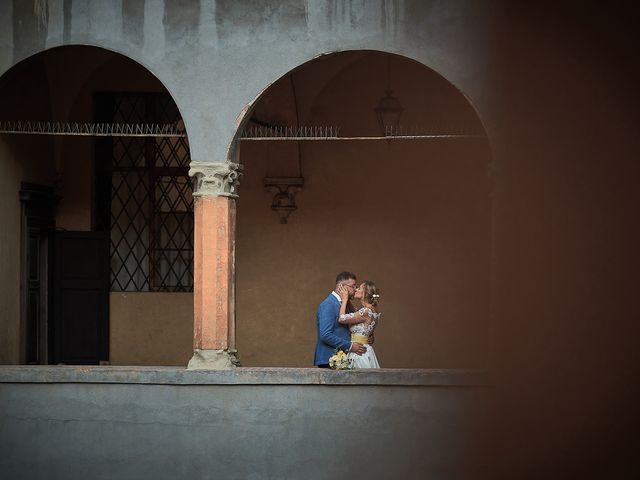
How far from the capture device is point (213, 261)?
975 cm

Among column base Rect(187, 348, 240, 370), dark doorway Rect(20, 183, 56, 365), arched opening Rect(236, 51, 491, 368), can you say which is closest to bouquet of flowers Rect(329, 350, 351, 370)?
column base Rect(187, 348, 240, 370)

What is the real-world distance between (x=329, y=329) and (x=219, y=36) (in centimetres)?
305

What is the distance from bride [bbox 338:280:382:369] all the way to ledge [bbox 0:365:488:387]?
1.77ft

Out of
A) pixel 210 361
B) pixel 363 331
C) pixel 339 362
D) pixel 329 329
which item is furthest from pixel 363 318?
pixel 210 361

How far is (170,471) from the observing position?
30.7 feet

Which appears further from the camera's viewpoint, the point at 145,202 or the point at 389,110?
the point at 145,202

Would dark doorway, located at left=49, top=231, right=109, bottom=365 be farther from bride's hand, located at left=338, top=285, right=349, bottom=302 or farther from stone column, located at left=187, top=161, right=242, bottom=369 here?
bride's hand, located at left=338, top=285, right=349, bottom=302

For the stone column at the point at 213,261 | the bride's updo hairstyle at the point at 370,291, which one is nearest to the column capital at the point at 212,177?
the stone column at the point at 213,261

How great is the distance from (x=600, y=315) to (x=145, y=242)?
37.7 ft

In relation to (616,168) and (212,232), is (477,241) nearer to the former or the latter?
(212,232)

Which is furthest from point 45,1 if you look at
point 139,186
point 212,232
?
point 139,186

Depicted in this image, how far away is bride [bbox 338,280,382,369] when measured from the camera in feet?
32.0

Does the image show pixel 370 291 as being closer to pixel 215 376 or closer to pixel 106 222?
pixel 215 376

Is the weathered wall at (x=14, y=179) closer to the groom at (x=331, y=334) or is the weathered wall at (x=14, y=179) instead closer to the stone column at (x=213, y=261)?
the stone column at (x=213, y=261)
